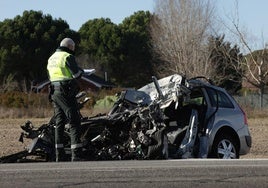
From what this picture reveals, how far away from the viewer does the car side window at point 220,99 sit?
11477 mm

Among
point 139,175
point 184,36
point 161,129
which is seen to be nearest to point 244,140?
point 161,129

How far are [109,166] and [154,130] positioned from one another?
200 centimetres

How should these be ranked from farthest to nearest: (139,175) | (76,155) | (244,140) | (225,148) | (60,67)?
(244,140) < (225,148) < (60,67) < (76,155) < (139,175)

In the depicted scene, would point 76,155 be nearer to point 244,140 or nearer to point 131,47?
point 244,140

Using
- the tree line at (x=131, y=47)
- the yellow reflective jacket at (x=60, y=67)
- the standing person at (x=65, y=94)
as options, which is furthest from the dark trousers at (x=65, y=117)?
the tree line at (x=131, y=47)

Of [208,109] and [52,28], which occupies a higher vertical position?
[52,28]

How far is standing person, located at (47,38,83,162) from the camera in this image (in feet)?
33.7

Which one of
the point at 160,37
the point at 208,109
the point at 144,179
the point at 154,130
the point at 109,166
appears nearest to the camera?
the point at 144,179

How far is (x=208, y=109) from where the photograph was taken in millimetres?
11336

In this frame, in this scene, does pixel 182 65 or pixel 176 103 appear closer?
pixel 176 103

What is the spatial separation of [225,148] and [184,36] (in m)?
43.3

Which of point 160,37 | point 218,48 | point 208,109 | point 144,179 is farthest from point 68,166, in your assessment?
point 160,37

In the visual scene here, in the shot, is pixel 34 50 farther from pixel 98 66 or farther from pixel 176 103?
pixel 176 103

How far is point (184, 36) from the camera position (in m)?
54.0
